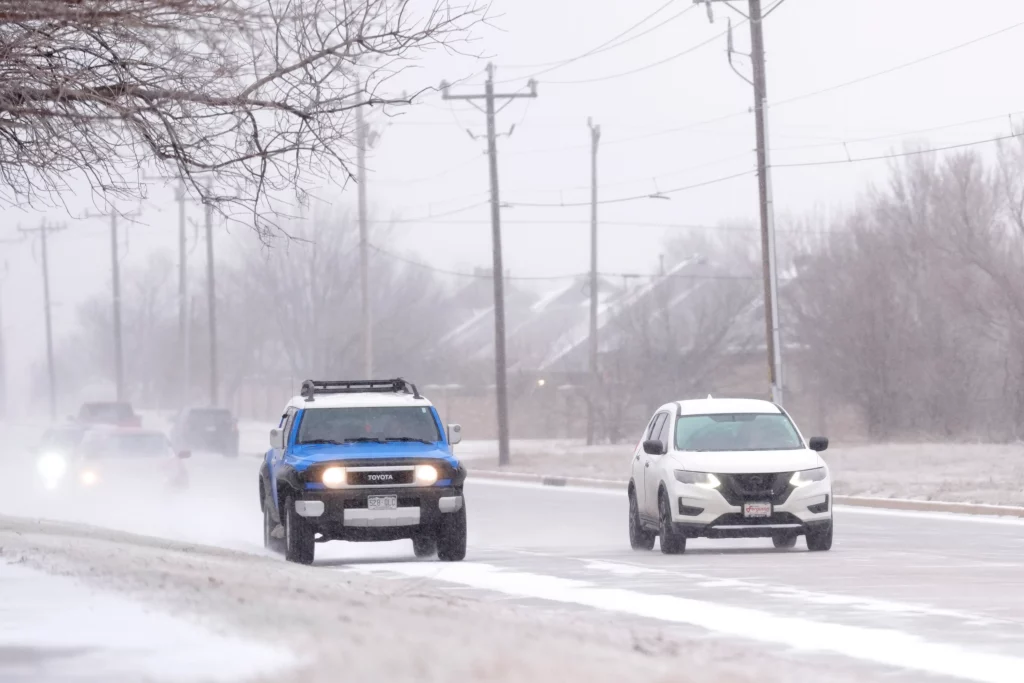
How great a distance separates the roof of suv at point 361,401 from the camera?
1944 cm

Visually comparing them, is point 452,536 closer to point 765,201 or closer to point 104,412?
point 765,201

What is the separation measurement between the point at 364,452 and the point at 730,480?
3.90 meters

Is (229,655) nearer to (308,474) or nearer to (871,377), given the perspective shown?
(308,474)

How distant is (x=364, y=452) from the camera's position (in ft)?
60.7

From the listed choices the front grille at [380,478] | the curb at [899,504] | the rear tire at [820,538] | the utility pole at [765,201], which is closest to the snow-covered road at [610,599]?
the rear tire at [820,538]

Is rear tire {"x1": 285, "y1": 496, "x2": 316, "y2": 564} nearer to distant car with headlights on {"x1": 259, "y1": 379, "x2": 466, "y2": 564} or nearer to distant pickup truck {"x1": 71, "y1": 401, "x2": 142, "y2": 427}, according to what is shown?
distant car with headlights on {"x1": 259, "y1": 379, "x2": 466, "y2": 564}

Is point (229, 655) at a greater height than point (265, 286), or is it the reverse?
point (265, 286)

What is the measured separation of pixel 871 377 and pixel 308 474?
38.5 meters

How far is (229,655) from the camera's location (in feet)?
28.4

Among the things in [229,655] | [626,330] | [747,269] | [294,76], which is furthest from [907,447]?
[747,269]

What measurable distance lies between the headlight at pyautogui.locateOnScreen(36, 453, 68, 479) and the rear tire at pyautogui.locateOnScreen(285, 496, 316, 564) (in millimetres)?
13673

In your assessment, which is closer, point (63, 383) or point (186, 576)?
point (186, 576)

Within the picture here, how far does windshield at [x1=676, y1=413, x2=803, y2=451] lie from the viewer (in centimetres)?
1998

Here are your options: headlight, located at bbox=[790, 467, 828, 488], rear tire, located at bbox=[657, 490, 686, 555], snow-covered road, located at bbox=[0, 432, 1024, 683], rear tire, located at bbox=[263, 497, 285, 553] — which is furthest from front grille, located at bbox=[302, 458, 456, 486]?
headlight, located at bbox=[790, 467, 828, 488]
